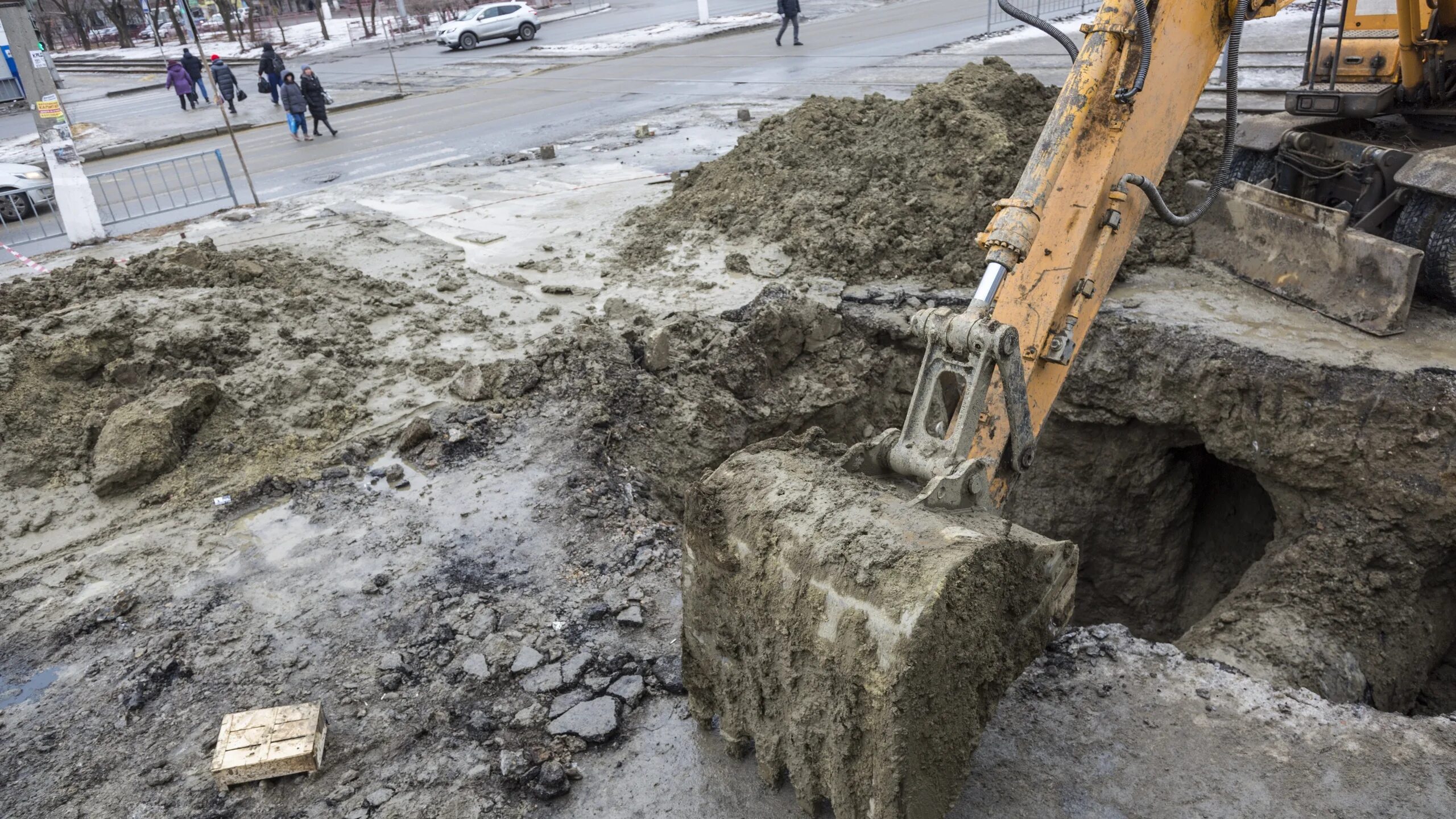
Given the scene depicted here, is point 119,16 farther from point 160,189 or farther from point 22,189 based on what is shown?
point 22,189

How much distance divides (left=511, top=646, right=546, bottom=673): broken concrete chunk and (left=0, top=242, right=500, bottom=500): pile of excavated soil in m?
2.74

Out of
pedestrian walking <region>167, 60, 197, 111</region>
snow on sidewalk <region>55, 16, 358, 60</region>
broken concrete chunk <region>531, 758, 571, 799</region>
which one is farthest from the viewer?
snow on sidewalk <region>55, 16, 358, 60</region>

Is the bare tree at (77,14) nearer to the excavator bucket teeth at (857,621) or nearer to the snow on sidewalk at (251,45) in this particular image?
the snow on sidewalk at (251,45)

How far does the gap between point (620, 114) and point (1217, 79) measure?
33.6 feet

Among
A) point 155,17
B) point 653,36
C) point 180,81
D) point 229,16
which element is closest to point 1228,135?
point 180,81

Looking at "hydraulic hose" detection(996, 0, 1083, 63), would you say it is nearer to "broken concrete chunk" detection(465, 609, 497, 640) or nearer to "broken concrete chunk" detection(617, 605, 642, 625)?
"broken concrete chunk" detection(617, 605, 642, 625)

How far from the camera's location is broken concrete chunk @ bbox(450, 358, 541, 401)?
7.10m

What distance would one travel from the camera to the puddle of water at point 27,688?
474 cm

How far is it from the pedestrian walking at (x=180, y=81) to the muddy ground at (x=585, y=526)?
17.6m

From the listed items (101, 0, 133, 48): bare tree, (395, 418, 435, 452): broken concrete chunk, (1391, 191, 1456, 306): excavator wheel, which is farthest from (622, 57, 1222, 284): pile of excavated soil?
(101, 0, 133, 48): bare tree

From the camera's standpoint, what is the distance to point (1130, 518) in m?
7.54

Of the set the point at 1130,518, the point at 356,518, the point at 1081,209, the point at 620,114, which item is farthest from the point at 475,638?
the point at 620,114

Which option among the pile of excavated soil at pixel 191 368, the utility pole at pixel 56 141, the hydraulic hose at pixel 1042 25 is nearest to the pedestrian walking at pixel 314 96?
the utility pole at pixel 56 141

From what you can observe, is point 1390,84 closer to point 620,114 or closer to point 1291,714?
point 1291,714
